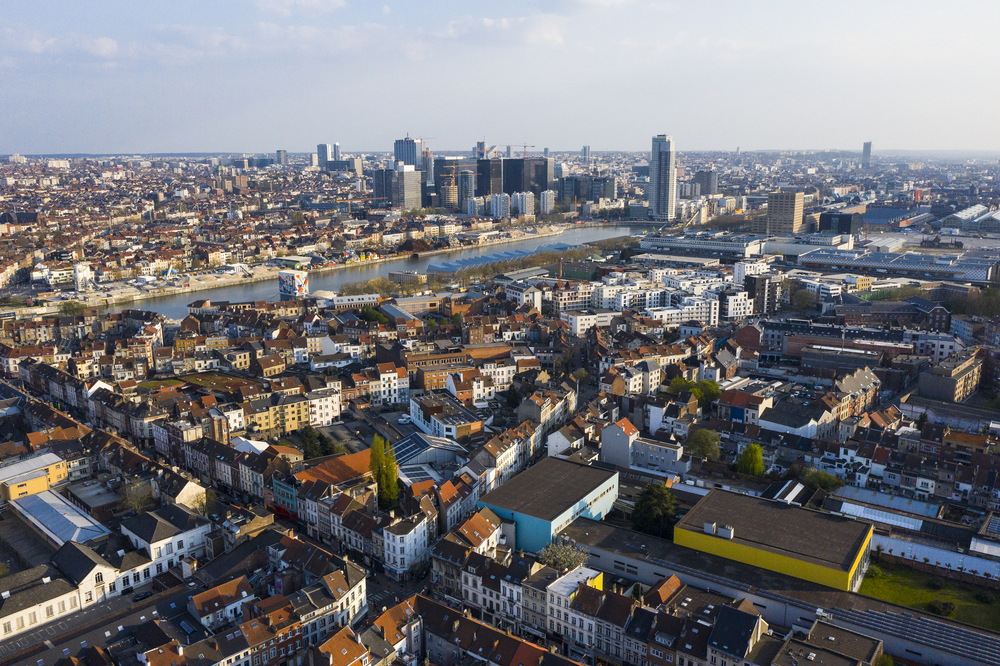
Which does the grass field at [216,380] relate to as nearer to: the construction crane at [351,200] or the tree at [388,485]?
the tree at [388,485]

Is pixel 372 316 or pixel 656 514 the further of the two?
pixel 372 316

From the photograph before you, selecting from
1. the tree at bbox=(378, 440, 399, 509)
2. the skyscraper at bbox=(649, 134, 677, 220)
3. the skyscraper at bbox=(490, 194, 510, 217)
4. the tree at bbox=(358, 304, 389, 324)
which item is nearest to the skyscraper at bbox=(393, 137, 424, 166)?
the skyscraper at bbox=(490, 194, 510, 217)

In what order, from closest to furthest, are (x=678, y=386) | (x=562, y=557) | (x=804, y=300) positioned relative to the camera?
(x=562, y=557), (x=678, y=386), (x=804, y=300)

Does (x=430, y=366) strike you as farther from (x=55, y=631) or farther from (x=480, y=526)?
(x=55, y=631)

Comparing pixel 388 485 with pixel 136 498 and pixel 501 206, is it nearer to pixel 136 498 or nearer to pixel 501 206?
pixel 136 498

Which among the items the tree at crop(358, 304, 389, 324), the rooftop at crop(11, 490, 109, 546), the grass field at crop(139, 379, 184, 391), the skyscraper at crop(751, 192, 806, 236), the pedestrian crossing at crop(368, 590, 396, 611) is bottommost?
the pedestrian crossing at crop(368, 590, 396, 611)

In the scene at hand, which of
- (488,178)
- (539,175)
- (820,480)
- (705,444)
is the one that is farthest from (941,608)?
(539,175)

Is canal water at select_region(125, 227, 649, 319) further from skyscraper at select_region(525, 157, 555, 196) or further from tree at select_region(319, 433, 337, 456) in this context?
skyscraper at select_region(525, 157, 555, 196)

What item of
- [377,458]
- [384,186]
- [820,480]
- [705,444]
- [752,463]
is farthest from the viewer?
[384,186]
